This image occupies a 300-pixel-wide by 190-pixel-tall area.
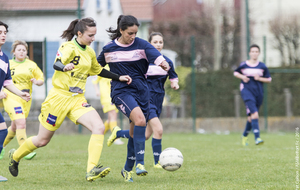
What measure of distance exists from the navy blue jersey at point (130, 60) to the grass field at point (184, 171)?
3.78 ft

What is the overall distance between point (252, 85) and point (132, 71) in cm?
531

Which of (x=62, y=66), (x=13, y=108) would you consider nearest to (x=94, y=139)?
(x=62, y=66)

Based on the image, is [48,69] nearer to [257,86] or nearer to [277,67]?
[257,86]

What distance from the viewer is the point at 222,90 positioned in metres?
14.6

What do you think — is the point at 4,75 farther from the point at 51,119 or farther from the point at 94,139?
the point at 94,139

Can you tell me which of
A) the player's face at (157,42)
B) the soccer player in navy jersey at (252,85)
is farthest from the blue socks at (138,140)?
the soccer player in navy jersey at (252,85)

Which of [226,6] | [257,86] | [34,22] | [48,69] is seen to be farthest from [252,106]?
[226,6]

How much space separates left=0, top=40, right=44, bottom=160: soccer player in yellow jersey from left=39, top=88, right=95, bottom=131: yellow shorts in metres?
2.61

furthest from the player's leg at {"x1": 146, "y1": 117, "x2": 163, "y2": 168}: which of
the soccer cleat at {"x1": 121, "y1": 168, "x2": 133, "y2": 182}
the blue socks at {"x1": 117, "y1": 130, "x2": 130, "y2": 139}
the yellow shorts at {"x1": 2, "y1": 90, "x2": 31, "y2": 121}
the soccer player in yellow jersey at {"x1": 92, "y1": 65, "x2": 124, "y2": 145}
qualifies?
the soccer player in yellow jersey at {"x1": 92, "y1": 65, "x2": 124, "y2": 145}

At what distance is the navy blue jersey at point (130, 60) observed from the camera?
214 inches

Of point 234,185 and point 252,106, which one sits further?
point 252,106

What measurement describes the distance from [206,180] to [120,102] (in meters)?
1.38

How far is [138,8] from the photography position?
15.7 meters

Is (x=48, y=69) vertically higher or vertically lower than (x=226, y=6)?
lower
